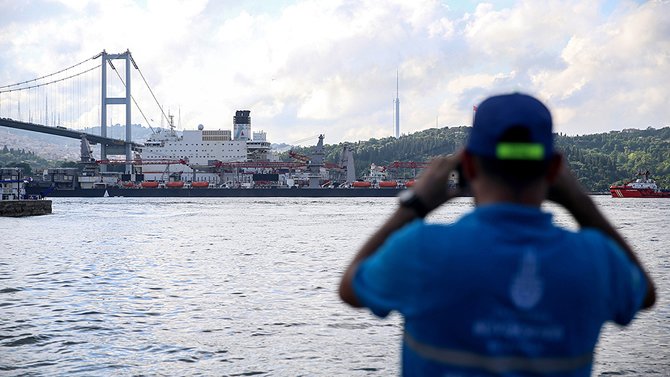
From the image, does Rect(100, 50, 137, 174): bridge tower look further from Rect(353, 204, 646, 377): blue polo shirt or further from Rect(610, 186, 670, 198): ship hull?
Rect(353, 204, 646, 377): blue polo shirt

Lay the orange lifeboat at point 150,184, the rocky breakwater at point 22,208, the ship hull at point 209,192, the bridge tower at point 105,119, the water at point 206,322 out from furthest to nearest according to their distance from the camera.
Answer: the bridge tower at point 105,119 < the orange lifeboat at point 150,184 < the ship hull at point 209,192 < the rocky breakwater at point 22,208 < the water at point 206,322

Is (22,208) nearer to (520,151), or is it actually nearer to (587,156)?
(520,151)

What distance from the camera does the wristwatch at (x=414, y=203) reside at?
4.29 feet

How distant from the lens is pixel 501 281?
1.16 metres

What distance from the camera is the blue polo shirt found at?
3.82ft

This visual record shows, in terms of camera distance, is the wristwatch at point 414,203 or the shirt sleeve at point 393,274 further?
the wristwatch at point 414,203

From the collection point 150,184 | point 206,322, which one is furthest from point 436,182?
point 150,184

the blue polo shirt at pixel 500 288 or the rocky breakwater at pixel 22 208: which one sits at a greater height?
the blue polo shirt at pixel 500 288

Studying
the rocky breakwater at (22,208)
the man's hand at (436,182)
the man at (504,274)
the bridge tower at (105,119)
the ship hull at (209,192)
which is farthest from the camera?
the bridge tower at (105,119)

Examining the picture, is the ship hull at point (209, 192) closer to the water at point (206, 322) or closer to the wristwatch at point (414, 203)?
the water at point (206, 322)

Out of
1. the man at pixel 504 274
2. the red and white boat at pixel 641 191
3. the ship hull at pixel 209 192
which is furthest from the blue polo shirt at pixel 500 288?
the red and white boat at pixel 641 191

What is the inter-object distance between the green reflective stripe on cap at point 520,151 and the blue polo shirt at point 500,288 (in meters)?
0.11

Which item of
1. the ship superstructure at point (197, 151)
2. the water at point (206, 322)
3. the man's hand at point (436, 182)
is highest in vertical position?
the ship superstructure at point (197, 151)

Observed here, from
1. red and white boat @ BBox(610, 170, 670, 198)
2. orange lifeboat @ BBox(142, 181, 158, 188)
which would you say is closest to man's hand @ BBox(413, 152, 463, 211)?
orange lifeboat @ BBox(142, 181, 158, 188)
